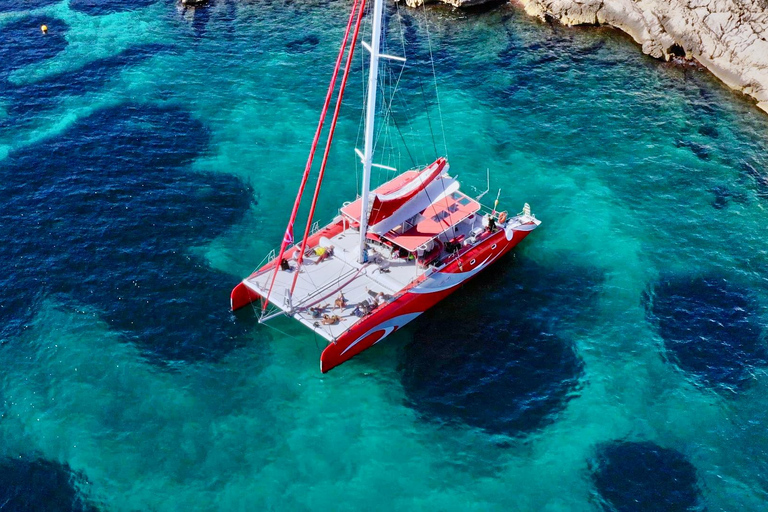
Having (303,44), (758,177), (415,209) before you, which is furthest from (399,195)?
(303,44)

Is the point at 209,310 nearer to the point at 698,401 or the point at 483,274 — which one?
the point at 483,274

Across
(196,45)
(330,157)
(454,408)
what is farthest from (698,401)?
(196,45)

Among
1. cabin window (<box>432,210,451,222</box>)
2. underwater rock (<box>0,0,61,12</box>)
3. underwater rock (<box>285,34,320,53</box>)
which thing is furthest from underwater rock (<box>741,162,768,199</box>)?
underwater rock (<box>0,0,61,12</box>)

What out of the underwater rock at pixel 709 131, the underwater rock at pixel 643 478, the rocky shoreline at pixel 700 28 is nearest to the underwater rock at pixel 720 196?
the underwater rock at pixel 709 131

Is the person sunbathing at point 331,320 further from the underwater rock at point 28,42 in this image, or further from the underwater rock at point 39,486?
the underwater rock at point 28,42

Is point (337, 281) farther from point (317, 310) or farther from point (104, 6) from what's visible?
point (104, 6)

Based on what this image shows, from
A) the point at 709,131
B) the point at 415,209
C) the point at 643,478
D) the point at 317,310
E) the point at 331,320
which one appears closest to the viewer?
the point at 643,478
